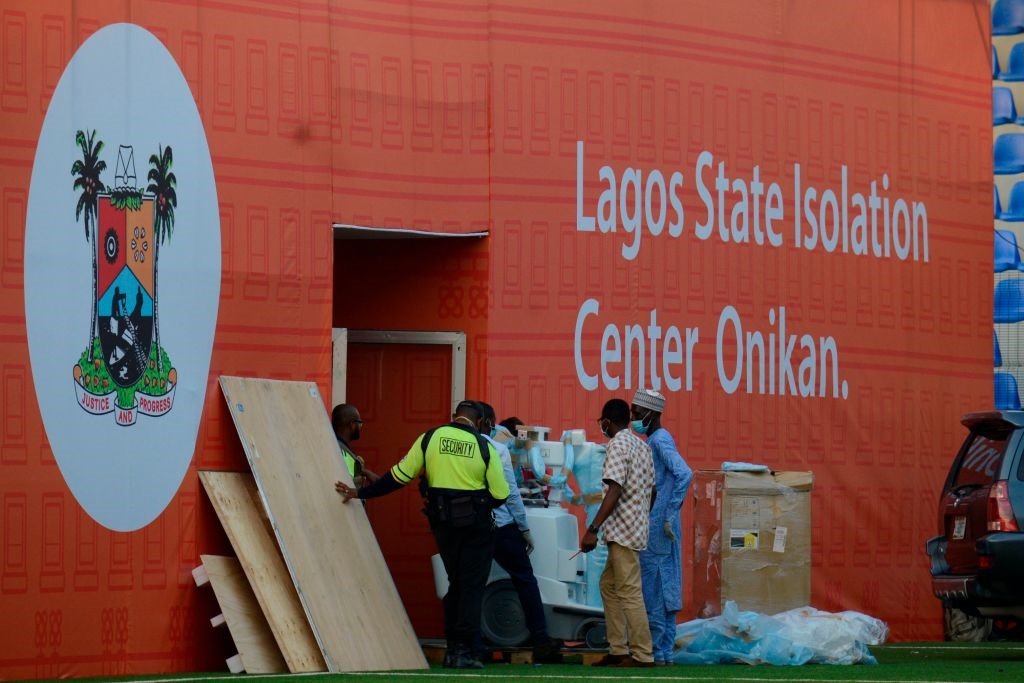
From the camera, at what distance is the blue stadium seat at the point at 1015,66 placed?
19031 mm

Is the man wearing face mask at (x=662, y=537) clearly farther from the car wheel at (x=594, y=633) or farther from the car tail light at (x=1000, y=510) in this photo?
the car tail light at (x=1000, y=510)

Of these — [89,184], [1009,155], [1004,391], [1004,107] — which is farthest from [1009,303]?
[89,184]

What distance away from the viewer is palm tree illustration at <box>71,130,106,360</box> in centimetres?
1170

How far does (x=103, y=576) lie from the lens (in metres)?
11.7

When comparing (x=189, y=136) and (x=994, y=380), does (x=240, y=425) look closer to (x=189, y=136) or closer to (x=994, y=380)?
(x=189, y=136)

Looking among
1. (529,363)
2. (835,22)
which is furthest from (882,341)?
(529,363)

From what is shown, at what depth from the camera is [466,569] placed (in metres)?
11.9

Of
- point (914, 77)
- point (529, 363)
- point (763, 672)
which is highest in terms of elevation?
point (914, 77)

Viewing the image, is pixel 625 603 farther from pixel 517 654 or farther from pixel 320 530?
pixel 320 530

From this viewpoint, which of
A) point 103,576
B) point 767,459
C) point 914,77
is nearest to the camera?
point 103,576

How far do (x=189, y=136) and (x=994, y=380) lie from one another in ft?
31.7

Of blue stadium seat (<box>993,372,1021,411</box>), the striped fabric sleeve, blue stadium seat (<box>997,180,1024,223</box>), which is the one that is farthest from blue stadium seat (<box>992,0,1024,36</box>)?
the striped fabric sleeve

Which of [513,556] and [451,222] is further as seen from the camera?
[451,222]

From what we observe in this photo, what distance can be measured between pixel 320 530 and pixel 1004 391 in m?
9.34
